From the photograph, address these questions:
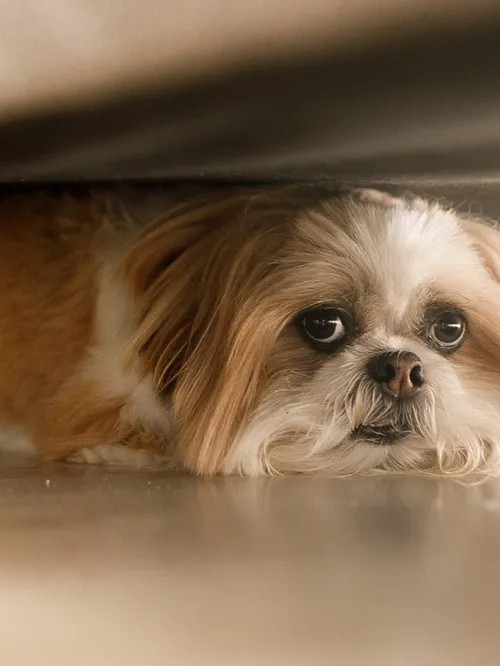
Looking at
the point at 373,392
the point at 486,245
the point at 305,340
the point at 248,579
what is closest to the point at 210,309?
the point at 305,340

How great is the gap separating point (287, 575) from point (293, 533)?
0.11 meters

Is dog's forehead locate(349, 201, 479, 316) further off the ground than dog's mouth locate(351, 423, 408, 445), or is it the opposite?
dog's forehead locate(349, 201, 479, 316)

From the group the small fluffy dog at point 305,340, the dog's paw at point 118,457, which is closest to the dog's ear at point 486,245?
the small fluffy dog at point 305,340

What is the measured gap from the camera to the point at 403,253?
1.06 meters

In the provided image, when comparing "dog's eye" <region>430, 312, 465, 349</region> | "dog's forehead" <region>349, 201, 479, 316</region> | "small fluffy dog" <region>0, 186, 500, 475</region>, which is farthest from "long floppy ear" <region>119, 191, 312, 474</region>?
"dog's eye" <region>430, 312, 465, 349</region>

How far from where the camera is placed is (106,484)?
3.14 ft

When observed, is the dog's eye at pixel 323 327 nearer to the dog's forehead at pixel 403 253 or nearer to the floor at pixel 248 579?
the dog's forehead at pixel 403 253

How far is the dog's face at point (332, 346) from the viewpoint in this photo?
1063 mm

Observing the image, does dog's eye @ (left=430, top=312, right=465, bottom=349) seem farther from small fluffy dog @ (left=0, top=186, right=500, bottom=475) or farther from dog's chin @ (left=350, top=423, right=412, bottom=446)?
dog's chin @ (left=350, top=423, right=412, bottom=446)

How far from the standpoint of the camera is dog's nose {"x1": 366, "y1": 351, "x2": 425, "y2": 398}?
1.06m

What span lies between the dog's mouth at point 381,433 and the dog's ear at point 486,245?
0.94ft

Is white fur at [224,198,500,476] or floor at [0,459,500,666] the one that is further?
white fur at [224,198,500,476]

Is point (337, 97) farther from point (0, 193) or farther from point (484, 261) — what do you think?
point (0, 193)

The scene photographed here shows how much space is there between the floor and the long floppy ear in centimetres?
21
